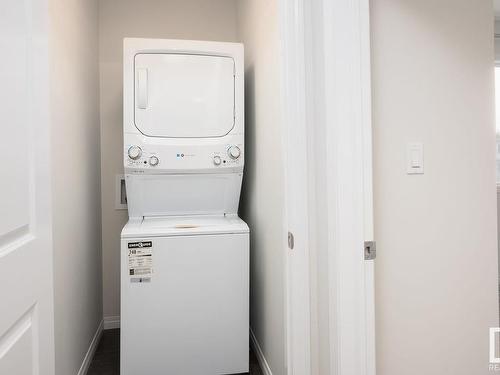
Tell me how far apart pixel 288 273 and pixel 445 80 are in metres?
0.86

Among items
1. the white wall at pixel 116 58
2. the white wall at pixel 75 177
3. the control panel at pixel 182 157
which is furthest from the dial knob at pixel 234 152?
the white wall at pixel 116 58

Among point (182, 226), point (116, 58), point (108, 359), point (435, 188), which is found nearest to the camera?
point (435, 188)

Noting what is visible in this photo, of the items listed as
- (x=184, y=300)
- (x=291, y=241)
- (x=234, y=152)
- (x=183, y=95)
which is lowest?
(x=184, y=300)

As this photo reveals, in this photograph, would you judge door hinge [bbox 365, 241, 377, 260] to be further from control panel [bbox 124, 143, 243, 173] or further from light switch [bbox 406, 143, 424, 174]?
control panel [bbox 124, 143, 243, 173]

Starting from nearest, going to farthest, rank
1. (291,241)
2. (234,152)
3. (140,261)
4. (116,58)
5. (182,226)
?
(291,241) < (140,261) < (182,226) < (234,152) < (116,58)

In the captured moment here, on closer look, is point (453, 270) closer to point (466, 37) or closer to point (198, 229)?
point (466, 37)

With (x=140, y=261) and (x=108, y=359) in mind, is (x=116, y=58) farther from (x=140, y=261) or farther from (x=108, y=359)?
(x=108, y=359)

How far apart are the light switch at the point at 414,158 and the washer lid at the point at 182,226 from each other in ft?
3.08

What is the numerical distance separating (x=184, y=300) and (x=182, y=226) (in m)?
0.38

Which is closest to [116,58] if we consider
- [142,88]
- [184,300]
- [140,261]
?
[142,88]

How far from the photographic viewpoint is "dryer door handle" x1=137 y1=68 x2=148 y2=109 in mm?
1955

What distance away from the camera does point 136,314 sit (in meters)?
1.77

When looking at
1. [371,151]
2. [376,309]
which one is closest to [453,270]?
[376,309]

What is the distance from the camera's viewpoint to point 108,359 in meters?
2.14
